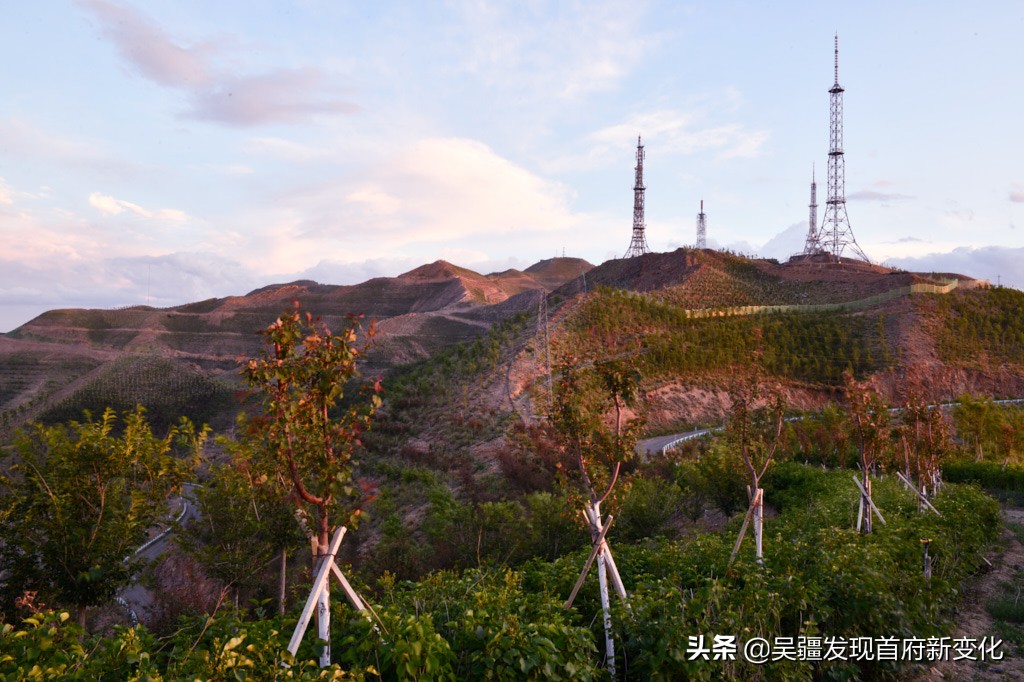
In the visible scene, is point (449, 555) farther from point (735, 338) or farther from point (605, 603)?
point (735, 338)

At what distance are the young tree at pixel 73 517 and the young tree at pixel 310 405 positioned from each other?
3.99 metres

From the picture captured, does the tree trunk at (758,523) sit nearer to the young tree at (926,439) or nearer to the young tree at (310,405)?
the young tree at (310,405)

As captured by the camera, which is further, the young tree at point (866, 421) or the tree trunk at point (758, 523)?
the young tree at point (866, 421)

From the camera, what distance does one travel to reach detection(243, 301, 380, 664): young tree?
4570 mm

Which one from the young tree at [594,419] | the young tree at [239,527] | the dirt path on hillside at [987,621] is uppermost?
the young tree at [594,419]

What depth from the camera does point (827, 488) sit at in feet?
48.1

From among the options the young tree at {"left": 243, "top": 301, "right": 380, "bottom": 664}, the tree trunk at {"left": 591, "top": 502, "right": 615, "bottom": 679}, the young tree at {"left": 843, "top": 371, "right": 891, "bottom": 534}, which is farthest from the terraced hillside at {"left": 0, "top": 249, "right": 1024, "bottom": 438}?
the young tree at {"left": 243, "top": 301, "right": 380, "bottom": 664}

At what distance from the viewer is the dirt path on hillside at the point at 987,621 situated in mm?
6887

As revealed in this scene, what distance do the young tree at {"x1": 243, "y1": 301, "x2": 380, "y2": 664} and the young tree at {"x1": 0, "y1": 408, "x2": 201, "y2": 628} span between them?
157 inches

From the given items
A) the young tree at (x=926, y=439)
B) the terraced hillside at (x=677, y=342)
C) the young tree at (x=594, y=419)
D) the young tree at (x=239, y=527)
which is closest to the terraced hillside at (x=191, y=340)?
the terraced hillside at (x=677, y=342)

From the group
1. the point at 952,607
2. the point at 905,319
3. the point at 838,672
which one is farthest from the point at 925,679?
the point at 905,319

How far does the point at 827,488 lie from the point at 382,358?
52909 mm

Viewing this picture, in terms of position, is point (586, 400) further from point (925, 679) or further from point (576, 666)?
point (925, 679)

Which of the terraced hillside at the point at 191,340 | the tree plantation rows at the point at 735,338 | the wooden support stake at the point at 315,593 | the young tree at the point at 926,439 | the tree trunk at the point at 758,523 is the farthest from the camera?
the terraced hillside at the point at 191,340
